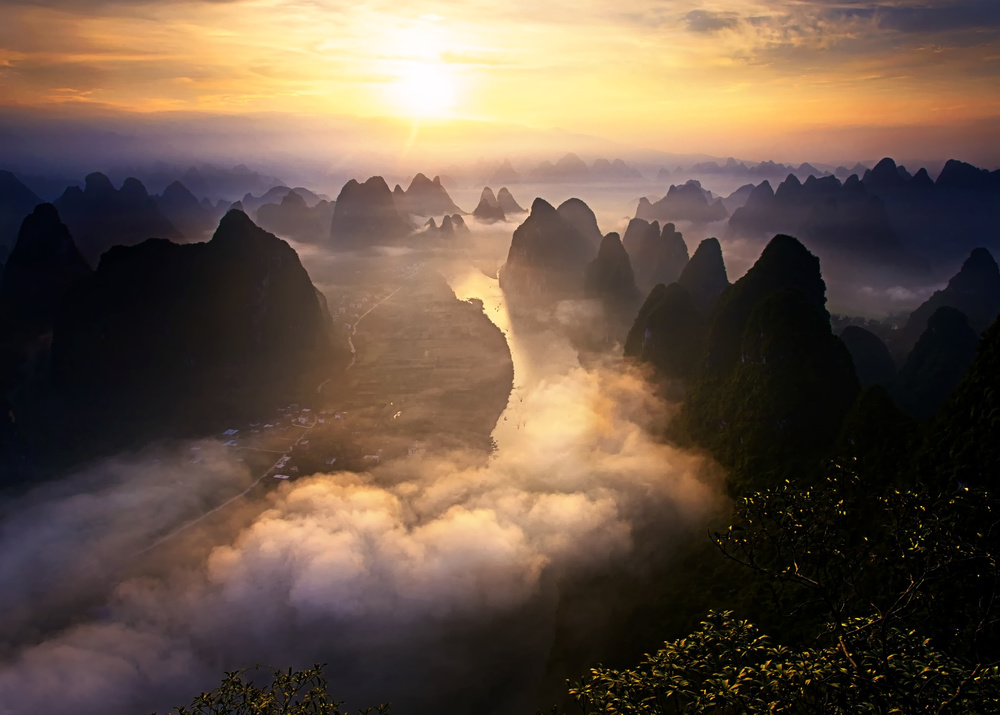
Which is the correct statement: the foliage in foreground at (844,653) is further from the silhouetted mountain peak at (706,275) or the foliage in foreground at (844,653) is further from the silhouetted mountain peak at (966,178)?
the silhouetted mountain peak at (966,178)

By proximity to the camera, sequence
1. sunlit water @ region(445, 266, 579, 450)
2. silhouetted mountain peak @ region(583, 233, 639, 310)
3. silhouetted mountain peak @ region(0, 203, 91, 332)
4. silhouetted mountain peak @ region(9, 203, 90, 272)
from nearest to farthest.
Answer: sunlit water @ region(445, 266, 579, 450), silhouetted mountain peak @ region(0, 203, 91, 332), silhouetted mountain peak @ region(9, 203, 90, 272), silhouetted mountain peak @ region(583, 233, 639, 310)

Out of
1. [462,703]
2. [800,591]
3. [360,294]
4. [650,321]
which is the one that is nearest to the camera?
[800,591]

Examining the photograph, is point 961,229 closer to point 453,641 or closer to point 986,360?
point 986,360

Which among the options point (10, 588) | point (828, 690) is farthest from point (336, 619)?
point (828, 690)

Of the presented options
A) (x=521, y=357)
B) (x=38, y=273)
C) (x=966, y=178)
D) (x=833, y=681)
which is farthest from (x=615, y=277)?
(x=966, y=178)

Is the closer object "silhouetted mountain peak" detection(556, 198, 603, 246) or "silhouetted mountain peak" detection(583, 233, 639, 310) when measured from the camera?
"silhouetted mountain peak" detection(583, 233, 639, 310)

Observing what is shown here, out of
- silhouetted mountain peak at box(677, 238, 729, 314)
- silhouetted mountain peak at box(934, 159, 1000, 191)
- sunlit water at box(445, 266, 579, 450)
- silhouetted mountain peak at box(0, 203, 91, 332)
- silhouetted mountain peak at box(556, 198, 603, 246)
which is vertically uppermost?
silhouetted mountain peak at box(934, 159, 1000, 191)

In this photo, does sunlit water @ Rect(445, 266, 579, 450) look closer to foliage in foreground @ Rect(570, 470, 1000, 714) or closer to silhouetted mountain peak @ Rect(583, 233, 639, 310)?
silhouetted mountain peak @ Rect(583, 233, 639, 310)

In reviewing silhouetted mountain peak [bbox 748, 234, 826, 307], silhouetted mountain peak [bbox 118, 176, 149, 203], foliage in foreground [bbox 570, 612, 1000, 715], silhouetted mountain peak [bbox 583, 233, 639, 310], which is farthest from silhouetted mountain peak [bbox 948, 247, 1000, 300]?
silhouetted mountain peak [bbox 118, 176, 149, 203]

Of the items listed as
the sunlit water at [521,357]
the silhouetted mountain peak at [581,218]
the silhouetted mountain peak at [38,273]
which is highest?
the silhouetted mountain peak at [581,218]

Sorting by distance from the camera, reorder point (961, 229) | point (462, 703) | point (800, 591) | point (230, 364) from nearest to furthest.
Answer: point (800, 591)
point (462, 703)
point (230, 364)
point (961, 229)

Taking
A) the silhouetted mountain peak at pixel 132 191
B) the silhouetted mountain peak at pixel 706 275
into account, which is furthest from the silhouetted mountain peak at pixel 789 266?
the silhouetted mountain peak at pixel 132 191
